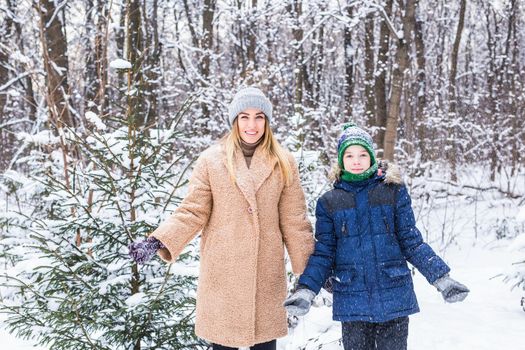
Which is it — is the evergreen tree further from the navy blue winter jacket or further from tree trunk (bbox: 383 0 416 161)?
tree trunk (bbox: 383 0 416 161)

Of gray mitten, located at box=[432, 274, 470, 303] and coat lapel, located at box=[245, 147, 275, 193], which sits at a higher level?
coat lapel, located at box=[245, 147, 275, 193]

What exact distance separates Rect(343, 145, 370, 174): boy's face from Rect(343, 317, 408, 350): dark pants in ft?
2.64

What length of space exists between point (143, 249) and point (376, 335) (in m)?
1.30

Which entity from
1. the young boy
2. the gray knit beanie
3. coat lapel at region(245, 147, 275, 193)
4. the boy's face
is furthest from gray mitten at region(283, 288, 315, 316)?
the gray knit beanie

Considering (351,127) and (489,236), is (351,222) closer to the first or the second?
(351,127)

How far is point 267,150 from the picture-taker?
2.79 m

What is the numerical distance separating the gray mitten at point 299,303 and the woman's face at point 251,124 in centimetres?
88

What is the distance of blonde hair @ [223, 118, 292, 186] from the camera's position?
2740mm

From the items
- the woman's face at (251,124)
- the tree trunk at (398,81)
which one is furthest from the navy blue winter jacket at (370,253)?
the tree trunk at (398,81)

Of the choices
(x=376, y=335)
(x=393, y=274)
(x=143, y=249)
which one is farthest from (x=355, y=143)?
(x=143, y=249)

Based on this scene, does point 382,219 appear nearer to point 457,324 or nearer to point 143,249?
point 143,249

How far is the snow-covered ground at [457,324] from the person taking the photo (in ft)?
13.2

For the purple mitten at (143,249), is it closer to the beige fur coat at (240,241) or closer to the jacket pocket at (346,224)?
the beige fur coat at (240,241)

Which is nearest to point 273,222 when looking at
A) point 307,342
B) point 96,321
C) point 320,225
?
point 320,225
